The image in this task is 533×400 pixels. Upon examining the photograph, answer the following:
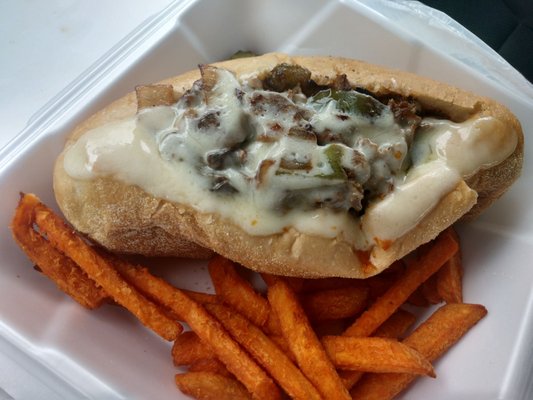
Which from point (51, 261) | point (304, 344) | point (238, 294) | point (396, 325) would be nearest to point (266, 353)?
point (304, 344)

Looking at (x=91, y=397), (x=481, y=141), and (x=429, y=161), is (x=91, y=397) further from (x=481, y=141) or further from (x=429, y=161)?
(x=481, y=141)

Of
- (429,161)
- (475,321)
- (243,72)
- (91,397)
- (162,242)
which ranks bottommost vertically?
(91,397)

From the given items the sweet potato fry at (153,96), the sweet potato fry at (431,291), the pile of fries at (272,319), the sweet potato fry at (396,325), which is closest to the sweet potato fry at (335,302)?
the pile of fries at (272,319)

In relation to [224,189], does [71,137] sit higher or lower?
lower

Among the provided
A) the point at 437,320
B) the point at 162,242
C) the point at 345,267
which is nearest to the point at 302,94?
the point at 345,267

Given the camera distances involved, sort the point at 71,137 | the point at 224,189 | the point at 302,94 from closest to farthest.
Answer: the point at 224,189
the point at 302,94
the point at 71,137

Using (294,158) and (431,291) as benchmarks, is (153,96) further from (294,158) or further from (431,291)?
(431,291)

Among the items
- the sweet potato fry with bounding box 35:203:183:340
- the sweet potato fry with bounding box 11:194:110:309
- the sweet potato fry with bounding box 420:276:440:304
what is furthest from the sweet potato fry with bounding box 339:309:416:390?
the sweet potato fry with bounding box 11:194:110:309
